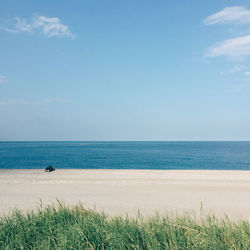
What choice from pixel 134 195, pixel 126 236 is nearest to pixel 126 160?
pixel 134 195

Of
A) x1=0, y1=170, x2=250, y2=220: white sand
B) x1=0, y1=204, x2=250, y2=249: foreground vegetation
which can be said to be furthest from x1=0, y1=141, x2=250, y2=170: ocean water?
x1=0, y1=204, x2=250, y2=249: foreground vegetation

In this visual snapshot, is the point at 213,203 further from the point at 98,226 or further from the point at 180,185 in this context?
the point at 98,226

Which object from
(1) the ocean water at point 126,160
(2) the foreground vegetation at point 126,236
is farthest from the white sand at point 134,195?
(1) the ocean water at point 126,160

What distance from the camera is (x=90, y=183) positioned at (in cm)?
1507

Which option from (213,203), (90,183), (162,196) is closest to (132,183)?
(90,183)

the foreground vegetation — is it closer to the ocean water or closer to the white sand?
the white sand

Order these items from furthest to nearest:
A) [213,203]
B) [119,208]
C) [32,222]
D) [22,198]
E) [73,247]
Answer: [22,198]
[213,203]
[119,208]
[32,222]
[73,247]

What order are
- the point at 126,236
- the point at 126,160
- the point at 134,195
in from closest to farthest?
the point at 126,236, the point at 134,195, the point at 126,160

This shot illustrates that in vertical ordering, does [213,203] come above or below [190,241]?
below

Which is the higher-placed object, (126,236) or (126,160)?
(126,236)

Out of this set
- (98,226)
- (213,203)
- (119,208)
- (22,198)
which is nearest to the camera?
(98,226)

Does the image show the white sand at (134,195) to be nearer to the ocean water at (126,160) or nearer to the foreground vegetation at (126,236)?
the foreground vegetation at (126,236)

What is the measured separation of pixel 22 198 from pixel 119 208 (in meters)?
4.83

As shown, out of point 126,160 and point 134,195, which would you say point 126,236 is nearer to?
point 134,195
